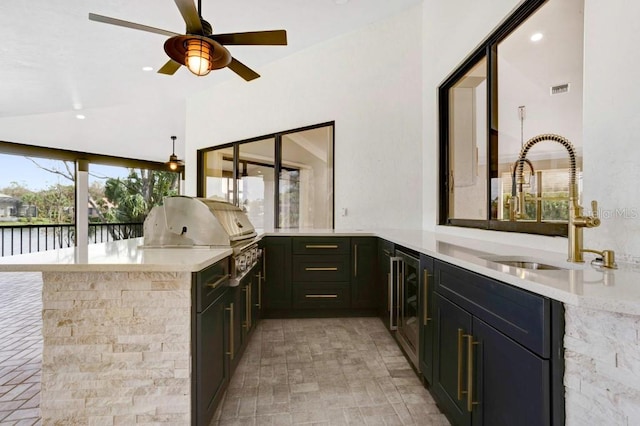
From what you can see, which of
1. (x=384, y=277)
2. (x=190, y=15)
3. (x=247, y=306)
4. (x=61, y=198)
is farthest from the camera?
(x=61, y=198)

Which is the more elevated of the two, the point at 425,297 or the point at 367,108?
the point at 367,108

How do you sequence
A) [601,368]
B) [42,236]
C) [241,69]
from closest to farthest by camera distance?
[601,368]
[241,69]
[42,236]

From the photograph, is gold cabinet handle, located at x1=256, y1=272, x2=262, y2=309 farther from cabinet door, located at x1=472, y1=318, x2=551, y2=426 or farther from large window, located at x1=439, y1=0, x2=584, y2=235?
cabinet door, located at x1=472, y1=318, x2=551, y2=426

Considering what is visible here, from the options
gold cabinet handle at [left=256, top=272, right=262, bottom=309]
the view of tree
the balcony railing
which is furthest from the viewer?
the view of tree

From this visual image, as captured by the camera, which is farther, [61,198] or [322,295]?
[61,198]

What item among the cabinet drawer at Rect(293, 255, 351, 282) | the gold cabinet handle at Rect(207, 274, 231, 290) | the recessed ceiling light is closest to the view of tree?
the cabinet drawer at Rect(293, 255, 351, 282)

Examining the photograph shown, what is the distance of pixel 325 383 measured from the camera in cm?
215

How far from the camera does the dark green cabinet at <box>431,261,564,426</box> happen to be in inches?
39.4

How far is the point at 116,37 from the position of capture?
3.49 metres

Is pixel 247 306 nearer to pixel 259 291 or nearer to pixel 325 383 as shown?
pixel 259 291

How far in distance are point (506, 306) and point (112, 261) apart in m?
1.61

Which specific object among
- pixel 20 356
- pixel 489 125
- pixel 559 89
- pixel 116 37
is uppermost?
pixel 116 37

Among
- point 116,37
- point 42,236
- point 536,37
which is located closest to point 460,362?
point 536,37

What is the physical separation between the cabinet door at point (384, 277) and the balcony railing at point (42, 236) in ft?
24.4
